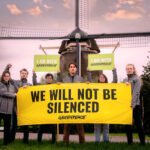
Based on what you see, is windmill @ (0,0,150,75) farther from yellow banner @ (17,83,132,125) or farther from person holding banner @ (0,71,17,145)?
person holding banner @ (0,71,17,145)

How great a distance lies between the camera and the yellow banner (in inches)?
496

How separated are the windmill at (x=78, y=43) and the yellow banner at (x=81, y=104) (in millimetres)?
5606

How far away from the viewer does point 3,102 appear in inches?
471

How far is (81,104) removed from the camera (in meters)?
12.7

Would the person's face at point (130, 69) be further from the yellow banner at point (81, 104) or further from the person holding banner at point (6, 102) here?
the person holding banner at point (6, 102)

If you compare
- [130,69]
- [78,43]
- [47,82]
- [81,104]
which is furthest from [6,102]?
[78,43]

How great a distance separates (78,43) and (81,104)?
8285 millimetres

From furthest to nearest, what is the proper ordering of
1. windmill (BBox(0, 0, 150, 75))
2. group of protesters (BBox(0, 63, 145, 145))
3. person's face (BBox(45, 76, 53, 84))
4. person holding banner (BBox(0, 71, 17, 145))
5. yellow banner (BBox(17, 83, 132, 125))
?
windmill (BBox(0, 0, 150, 75)) → person's face (BBox(45, 76, 53, 84)) → yellow banner (BBox(17, 83, 132, 125)) → group of protesters (BBox(0, 63, 145, 145)) → person holding banner (BBox(0, 71, 17, 145))

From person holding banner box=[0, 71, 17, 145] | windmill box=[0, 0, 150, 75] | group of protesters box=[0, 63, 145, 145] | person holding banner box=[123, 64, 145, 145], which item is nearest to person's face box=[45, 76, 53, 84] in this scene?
group of protesters box=[0, 63, 145, 145]

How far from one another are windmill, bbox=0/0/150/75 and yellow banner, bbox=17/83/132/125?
221 inches

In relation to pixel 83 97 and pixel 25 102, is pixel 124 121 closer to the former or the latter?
pixel 83 97

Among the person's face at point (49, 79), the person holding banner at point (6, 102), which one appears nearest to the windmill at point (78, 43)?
the person's face at point (49, 79)

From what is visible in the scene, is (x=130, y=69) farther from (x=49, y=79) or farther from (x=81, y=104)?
(x=49, y=79)

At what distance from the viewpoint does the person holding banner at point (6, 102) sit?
11.9 metres
